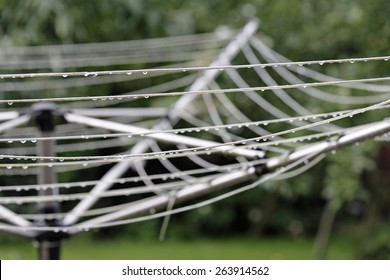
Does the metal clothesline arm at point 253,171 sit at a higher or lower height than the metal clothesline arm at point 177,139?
lower

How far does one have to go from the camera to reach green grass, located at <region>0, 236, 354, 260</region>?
4.26m

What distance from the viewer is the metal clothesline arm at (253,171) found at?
161 cm

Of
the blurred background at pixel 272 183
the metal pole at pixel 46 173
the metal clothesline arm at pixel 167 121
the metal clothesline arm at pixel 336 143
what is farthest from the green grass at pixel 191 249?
the metal clothesline arm at pixel 336 143

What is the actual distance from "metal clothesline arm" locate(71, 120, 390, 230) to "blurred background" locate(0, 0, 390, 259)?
1.87 m

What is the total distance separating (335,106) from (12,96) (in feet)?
5.34

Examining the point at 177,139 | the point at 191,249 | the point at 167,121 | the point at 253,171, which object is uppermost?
the point at 191,249

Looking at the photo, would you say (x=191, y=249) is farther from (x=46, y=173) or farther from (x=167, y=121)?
(x=46, y=173)

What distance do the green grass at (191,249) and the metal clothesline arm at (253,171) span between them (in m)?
2.36

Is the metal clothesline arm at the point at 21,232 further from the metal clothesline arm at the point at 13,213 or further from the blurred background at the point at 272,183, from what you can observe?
the blurred background at the point at 272,183

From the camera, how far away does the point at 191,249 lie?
440 centimetres

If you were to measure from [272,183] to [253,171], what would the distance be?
7.22 feet

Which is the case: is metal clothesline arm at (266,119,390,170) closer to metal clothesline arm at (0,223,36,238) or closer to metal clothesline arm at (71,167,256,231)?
metal clothesline arm at (71,167,256,231)

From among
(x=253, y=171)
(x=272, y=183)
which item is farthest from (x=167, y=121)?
(x=272, y=183)

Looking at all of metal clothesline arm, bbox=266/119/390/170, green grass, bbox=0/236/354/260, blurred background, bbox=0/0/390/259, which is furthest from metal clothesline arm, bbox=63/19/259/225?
green grass, bbox=0/236/354/260
